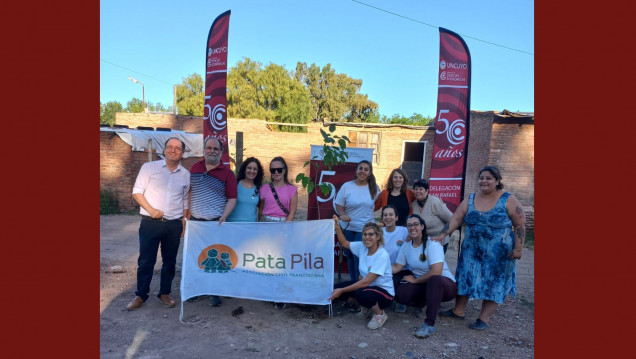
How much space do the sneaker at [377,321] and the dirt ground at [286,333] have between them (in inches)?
2.2

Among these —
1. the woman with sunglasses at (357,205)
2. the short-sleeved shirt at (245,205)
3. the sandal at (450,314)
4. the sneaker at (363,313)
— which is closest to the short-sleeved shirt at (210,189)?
the short-sleeved shirt at (245,205)

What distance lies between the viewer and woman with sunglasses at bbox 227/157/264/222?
4309 mm

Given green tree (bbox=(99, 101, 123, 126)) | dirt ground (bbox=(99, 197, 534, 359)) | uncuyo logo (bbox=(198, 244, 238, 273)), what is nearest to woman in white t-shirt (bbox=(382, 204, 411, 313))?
dirt ground (bbox=(99, 197, 534, 359))

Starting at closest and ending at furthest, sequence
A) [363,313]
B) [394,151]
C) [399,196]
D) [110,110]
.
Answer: [363,313]
[399,196]
[394,151]
[110,110]

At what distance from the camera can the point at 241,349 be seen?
3367 mm

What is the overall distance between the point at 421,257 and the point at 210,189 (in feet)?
8.11

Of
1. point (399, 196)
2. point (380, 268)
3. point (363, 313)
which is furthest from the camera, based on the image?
point (399, 196)

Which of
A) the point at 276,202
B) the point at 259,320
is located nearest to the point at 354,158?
the point at 276,202

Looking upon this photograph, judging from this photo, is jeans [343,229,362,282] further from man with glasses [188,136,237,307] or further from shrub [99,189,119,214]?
shrub [99,189,119,214]

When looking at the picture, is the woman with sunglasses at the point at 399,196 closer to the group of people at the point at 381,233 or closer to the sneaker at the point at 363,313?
the group of people at the point at 381,233

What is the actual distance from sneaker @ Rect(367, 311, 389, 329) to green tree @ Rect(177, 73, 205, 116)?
2758 centimetres

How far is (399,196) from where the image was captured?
185 inches

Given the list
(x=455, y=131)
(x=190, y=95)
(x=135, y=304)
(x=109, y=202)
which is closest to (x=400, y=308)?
(x=135, y=304)

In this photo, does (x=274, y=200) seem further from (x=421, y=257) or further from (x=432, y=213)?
(x=432, y=213)
